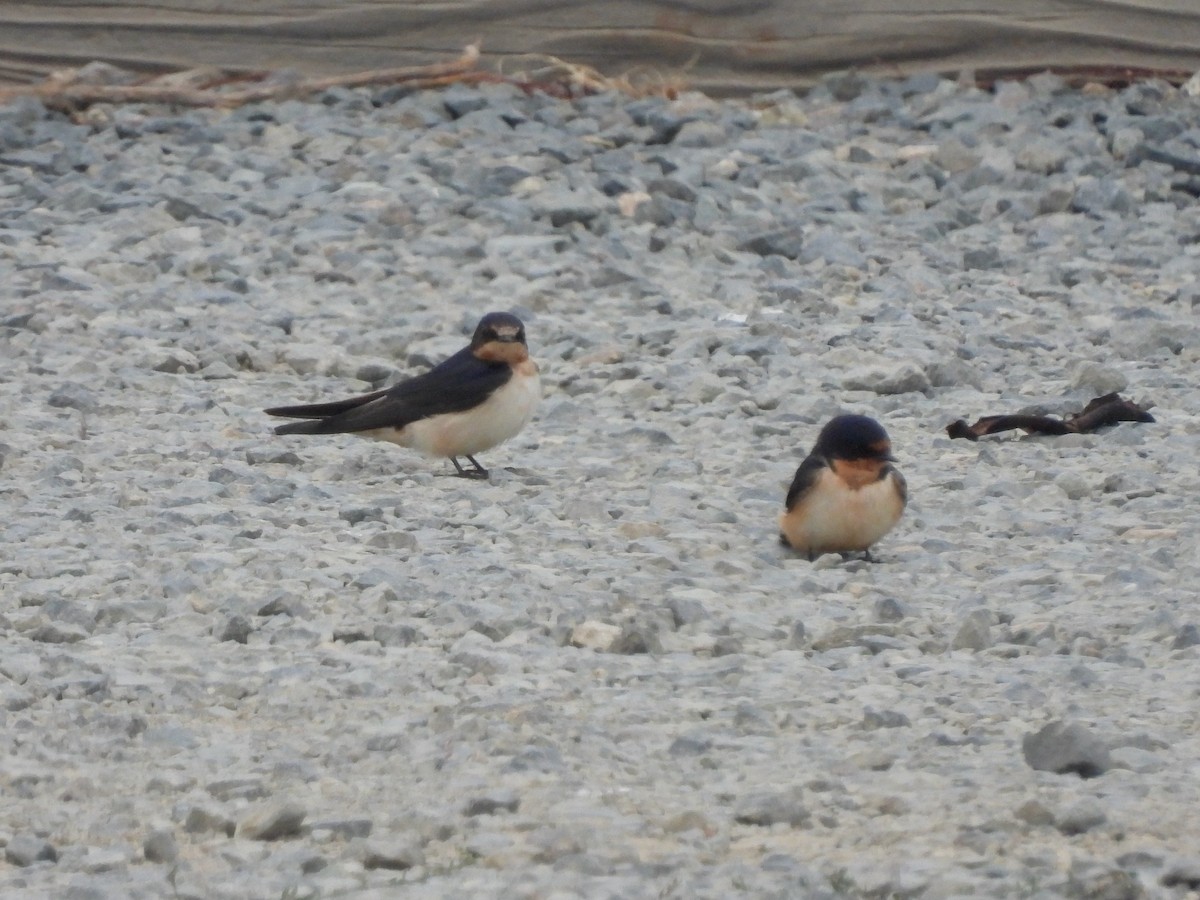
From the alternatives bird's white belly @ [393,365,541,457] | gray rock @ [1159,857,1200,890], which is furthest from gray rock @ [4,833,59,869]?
bird's white belly @ [393,365,541,457]

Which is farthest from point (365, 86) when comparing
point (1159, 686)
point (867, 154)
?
point (1159, 686)

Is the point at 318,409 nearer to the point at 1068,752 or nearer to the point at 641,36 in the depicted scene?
the point at 1068,752

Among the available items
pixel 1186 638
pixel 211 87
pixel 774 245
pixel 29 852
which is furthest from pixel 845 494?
pixel 211 87

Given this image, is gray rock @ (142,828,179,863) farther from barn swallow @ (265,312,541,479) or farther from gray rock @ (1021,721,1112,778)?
barn swallow @ (265,312,541,479)

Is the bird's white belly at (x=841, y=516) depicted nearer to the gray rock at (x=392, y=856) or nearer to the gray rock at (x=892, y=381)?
the gray rock at (x=892, y=381)

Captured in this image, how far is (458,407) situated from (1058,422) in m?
2.09

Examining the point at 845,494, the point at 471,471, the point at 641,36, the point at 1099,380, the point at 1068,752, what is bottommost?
the point at 471,471

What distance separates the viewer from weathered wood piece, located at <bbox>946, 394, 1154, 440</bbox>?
772cm

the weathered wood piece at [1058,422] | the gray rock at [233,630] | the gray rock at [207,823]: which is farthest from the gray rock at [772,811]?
the weathered wood piece at [1058,422]

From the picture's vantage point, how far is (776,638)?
217 inches

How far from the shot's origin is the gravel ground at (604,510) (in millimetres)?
4121

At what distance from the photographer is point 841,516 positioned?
243 inches

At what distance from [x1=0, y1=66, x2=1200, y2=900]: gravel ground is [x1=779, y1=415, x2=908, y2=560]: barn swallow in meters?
0.11

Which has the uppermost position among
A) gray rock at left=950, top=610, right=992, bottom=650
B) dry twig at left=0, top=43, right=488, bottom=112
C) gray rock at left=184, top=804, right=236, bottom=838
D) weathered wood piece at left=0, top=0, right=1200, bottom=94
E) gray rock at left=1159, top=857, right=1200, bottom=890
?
weathered wood piece at left=0, top=0, right=1200, bottom=94
